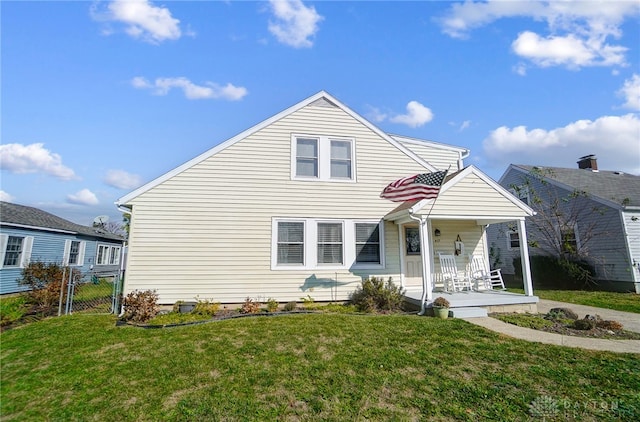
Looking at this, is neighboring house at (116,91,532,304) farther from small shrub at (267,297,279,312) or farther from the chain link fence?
the chain link fence

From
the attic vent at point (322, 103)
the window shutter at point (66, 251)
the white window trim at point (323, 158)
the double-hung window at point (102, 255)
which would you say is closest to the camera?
the white window trim at point (323, 158)

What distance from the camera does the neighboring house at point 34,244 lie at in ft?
45.8

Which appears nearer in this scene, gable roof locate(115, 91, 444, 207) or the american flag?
the american flag

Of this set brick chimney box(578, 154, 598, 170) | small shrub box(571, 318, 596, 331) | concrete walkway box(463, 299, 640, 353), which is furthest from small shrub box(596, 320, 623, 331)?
brick chimney box(578, 154, 598, 170)

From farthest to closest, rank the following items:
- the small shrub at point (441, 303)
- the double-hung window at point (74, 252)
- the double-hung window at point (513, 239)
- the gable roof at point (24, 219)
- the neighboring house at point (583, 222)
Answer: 1. the double-hung window at point (74, 252)
2. the double-hung window at point (513, 239)
3. the gable roof at point (24, 219)
4. the neighboring house at point (583, 222)
5. the small shrub at point (441, 303)

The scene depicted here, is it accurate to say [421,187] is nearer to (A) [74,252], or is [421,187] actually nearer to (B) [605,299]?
(B) [605,299]

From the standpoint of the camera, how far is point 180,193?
920cm

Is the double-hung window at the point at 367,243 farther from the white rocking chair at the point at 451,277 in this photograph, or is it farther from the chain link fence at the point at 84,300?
the chain link fence at the point at 84,300

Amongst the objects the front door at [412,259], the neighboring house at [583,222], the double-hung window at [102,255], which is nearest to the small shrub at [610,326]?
the front door at [412,259]

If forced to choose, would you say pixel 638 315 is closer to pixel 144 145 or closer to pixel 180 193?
pixel 180 193

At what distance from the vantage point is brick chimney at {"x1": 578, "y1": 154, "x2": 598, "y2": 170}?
20.5 m

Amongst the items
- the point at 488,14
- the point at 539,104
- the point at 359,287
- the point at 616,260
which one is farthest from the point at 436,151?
the point at 616,260

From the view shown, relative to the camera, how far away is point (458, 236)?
1070 cm

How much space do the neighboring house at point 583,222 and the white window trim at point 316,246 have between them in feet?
26.7
